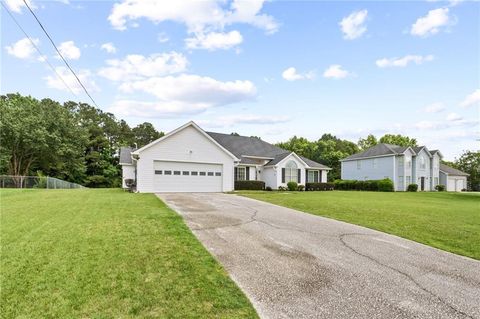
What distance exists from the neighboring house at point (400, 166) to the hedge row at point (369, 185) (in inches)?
110

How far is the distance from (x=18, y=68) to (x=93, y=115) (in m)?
40.6

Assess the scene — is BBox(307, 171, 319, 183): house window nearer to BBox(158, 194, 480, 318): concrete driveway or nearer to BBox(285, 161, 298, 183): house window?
BBox(285, 161, 298, 183): house window

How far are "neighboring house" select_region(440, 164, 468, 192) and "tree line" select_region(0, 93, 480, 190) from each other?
7.39 ft

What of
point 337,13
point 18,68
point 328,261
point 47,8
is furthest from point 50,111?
point 328,261

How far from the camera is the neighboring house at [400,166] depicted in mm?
33938

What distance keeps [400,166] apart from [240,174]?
68.5 feet

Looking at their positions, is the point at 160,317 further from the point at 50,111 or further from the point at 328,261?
the point at 50,111

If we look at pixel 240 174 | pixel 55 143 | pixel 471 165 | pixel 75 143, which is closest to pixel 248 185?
pixel 240 174

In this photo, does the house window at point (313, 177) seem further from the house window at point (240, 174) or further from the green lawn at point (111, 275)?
the green lawn at point (111, 275)

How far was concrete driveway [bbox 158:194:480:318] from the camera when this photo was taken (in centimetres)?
338

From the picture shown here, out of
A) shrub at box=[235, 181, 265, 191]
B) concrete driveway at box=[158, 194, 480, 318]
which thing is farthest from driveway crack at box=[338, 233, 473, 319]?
shrub at box=[235, 181, 265, 191]

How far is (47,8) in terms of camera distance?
9.77m

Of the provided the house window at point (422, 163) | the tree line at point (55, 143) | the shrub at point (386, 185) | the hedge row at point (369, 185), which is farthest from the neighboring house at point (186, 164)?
the house window at point (422, 163)

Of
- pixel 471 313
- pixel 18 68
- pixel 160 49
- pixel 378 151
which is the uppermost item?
pixel 160 49
